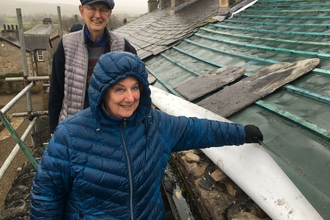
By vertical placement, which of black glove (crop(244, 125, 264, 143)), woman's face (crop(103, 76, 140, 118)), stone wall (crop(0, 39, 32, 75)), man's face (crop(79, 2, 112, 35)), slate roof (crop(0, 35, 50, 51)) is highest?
man's face (crop(79, 2, 112, 35))

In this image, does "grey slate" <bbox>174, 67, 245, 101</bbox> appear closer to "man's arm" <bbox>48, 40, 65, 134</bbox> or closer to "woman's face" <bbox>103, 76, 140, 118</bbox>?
"man's arm" <bbox>48, 40, 65, 134</bbox>

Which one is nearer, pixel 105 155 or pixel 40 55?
pixel 105 155

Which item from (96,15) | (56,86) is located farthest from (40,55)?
(96,15)

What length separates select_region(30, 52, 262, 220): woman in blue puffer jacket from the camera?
1.65m

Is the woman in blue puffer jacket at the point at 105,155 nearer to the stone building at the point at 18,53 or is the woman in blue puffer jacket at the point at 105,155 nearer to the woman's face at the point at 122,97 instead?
the woman's face at the point at 122,97

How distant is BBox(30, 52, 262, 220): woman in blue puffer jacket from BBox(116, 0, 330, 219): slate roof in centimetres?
99

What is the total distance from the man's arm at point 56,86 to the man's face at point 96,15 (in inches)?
14.7

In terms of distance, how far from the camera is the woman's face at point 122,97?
169 centimetres

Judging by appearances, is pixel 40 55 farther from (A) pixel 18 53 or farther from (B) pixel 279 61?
(B) pixel 279 61

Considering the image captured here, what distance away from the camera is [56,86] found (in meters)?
2.80

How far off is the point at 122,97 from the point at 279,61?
2580 mm

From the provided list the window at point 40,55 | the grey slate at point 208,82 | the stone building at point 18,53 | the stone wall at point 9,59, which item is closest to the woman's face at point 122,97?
the grey slate at point 208,82

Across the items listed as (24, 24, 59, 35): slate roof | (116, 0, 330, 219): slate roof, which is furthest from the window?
(116, 0, 330, 219): slate roof

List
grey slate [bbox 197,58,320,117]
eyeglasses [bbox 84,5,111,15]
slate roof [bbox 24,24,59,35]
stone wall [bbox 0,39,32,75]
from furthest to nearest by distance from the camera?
slate roof [bbox 24,24,59,35] < stone wall [bbox 0,39,32,75] < grey slate [bbox 197,58,320,117] < eyeglasses [bbox 84,5,111,15]
